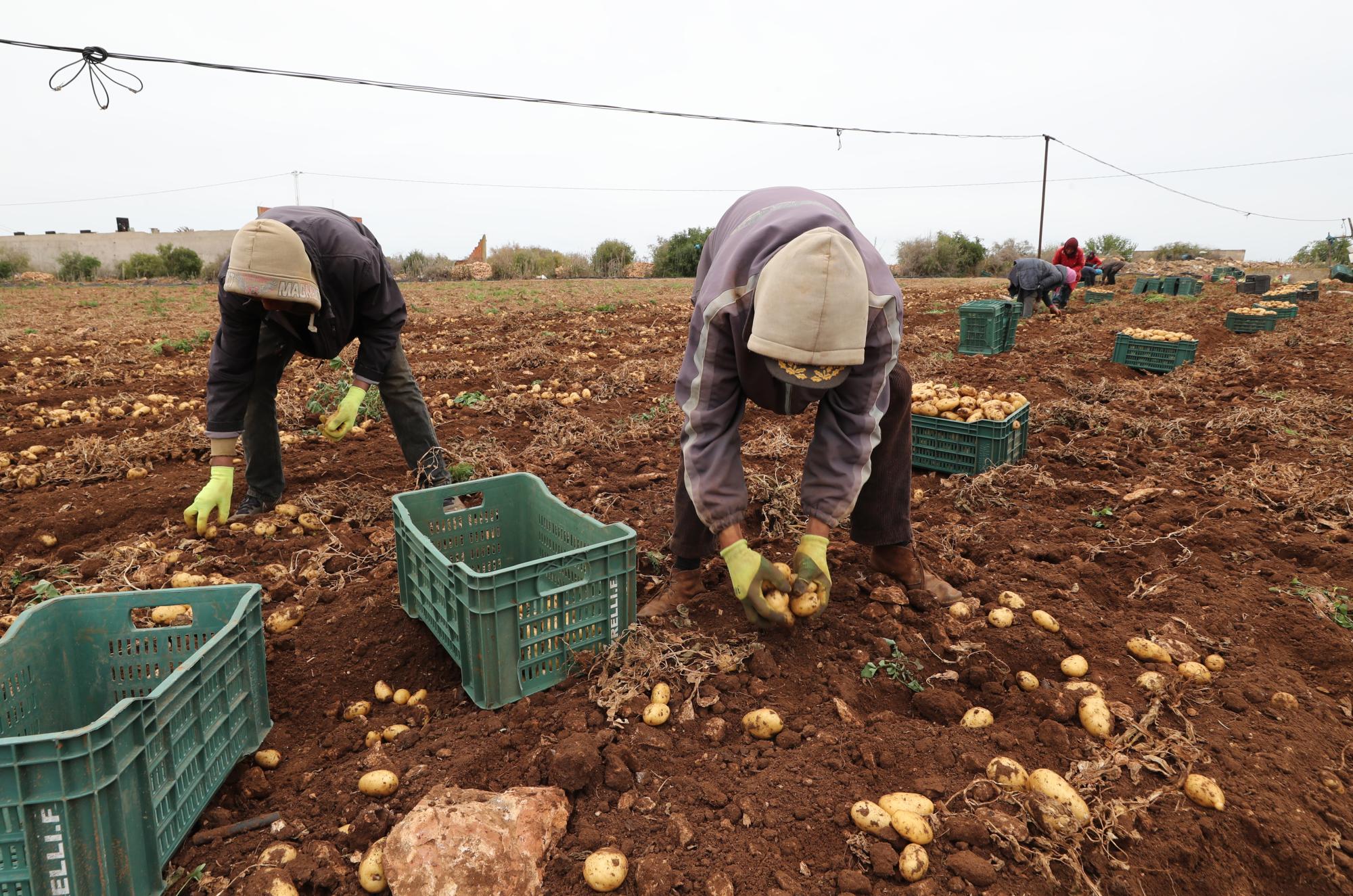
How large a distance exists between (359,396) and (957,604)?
2650mm

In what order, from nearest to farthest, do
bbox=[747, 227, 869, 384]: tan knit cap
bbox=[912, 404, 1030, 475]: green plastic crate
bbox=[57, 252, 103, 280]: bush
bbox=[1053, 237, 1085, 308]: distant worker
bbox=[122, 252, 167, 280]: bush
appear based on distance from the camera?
bbox=[747, 227, 869, 384]: tan knit cap → bbox=[912, 404, 1030, 475]: green plastic crate → bbox=[1053, 237, 1085, 308]: distant worker → bbox=[57, 252, 103, 280]: bush → bbox=[122, 252, 167, 280]: bush

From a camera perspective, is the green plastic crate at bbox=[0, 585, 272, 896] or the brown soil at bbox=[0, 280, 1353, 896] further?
the brown soil at bbox=[0, 280, 1353, 896]

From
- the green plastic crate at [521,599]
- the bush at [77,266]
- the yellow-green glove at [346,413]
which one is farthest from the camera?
the bush at [77,266]

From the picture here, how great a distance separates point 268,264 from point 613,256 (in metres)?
36.7

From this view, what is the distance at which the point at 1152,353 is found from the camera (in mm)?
7504

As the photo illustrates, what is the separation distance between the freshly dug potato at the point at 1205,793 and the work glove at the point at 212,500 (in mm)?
3495

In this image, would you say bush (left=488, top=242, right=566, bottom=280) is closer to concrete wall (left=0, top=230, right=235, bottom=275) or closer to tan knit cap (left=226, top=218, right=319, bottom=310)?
concrete wall (left=0, top=230, right=235, bottom=275)

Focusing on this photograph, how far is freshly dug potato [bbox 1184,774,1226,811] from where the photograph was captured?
5.79ft

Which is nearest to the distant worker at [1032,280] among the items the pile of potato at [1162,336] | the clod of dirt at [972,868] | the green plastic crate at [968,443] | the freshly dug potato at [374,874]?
the pile of potato at [1162,336]

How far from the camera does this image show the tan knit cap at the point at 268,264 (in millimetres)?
2965

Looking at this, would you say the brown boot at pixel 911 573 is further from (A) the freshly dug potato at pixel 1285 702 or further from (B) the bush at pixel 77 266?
(B) the bush at pixel 77 266

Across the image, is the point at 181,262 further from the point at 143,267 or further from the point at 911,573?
the point at 911,573

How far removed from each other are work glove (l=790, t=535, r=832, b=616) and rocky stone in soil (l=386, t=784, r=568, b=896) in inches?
38.6

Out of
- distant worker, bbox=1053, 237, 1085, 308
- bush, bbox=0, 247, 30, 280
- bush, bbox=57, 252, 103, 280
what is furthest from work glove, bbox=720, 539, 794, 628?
bush, bbox=0, 247, 30, 280
